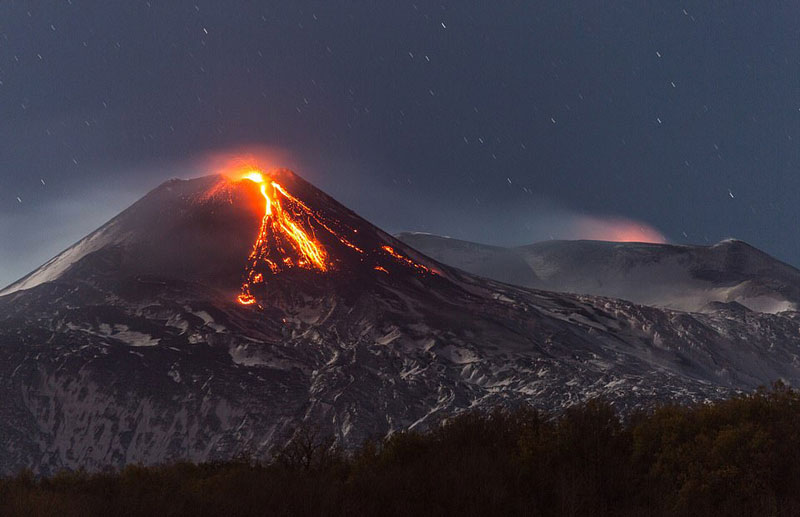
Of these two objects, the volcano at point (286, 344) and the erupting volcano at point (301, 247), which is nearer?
the volcano at point (286, 344)

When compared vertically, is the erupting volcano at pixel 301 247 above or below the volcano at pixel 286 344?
above

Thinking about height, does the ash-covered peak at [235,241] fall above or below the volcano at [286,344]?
above

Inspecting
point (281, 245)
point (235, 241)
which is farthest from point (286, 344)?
point (235, 241)

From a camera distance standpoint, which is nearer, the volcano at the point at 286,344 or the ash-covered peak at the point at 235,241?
the volcano at the point at 286,344

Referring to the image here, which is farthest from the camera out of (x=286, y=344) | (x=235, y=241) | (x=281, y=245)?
(x=235, y=241)

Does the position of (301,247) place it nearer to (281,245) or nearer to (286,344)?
(281,245)
